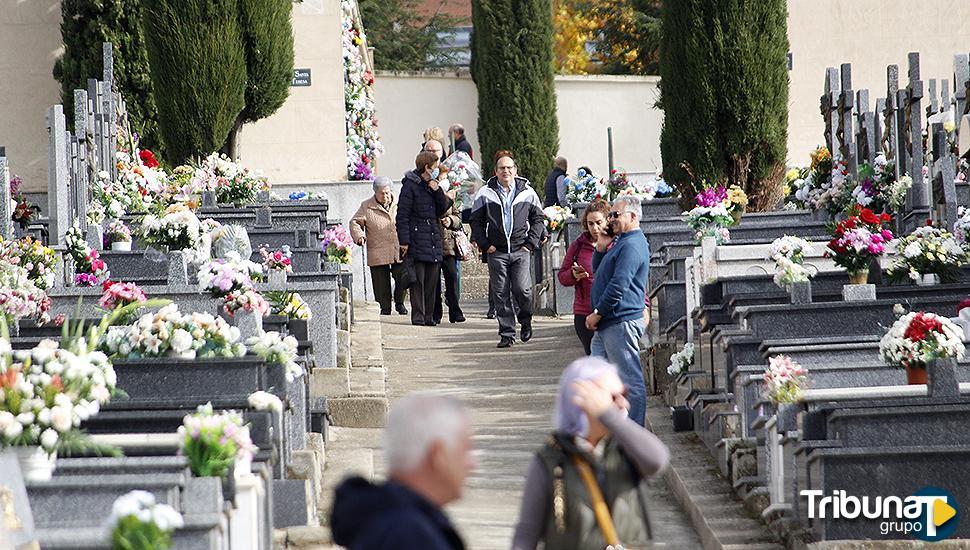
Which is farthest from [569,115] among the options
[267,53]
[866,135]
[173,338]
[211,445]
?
[211,445]

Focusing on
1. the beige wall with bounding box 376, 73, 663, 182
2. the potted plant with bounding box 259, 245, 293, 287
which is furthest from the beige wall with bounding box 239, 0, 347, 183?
the potted plant with bounding box 259, 245, 293, 287

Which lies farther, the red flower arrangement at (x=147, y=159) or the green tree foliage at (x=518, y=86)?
the green tree foliage at (x=518, y=86)

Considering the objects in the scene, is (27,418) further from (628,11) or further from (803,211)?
(628,11)


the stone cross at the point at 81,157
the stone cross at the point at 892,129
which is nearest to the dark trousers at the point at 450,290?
the stone cross at the point at 81,157

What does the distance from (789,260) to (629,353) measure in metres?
1.60

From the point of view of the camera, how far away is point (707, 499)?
362 inches

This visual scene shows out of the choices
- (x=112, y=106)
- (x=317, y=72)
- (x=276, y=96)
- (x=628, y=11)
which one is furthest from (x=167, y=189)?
(x=628, y=11)

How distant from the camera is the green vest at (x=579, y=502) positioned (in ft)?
16.2

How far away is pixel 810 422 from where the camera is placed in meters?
8.02

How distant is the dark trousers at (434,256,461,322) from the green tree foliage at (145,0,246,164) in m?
4.77

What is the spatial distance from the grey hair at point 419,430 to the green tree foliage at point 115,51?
1983 cm

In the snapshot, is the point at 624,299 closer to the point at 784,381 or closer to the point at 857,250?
the point at 784,381

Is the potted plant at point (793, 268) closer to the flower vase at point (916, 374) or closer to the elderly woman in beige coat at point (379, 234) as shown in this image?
the flower vase at point (916, 374)

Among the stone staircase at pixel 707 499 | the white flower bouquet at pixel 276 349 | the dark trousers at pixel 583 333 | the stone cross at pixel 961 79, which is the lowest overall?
the stone staircase at pixel 707 499
